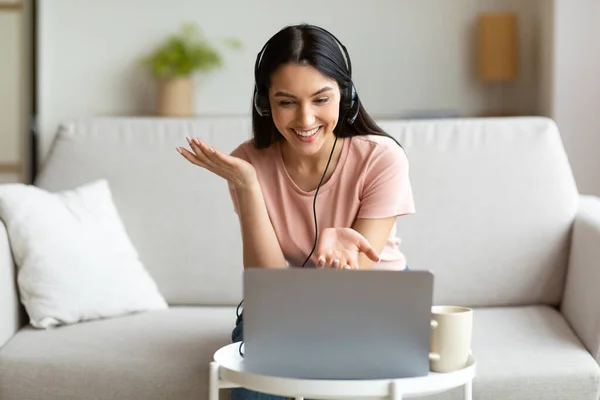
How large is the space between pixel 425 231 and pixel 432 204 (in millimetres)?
80

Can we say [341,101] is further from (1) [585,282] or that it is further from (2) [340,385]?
(1) [585,282]

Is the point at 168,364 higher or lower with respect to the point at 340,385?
lower

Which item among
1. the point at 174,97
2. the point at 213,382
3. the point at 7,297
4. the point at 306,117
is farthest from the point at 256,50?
the point at 213,382

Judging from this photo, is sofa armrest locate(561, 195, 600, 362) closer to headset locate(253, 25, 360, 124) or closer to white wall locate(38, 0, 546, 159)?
headset locate(253, 25, 360, 124)

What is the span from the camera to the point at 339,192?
180cm

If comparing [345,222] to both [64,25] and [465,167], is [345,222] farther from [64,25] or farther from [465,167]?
[64,25]

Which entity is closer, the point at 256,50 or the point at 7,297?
the point at 7,297

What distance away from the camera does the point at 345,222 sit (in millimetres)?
1791

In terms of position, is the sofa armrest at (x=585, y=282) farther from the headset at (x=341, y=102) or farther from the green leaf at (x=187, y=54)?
the green leaf at (x=187, y=54)

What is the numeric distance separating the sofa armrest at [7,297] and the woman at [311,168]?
0.65m

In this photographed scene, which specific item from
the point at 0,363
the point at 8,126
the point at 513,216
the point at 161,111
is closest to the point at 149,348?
the point at 0,363

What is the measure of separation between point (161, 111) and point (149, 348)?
256 cm

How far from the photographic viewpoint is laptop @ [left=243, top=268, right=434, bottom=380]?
3.95 feet

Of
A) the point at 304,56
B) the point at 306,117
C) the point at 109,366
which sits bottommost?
the point at 109,366
